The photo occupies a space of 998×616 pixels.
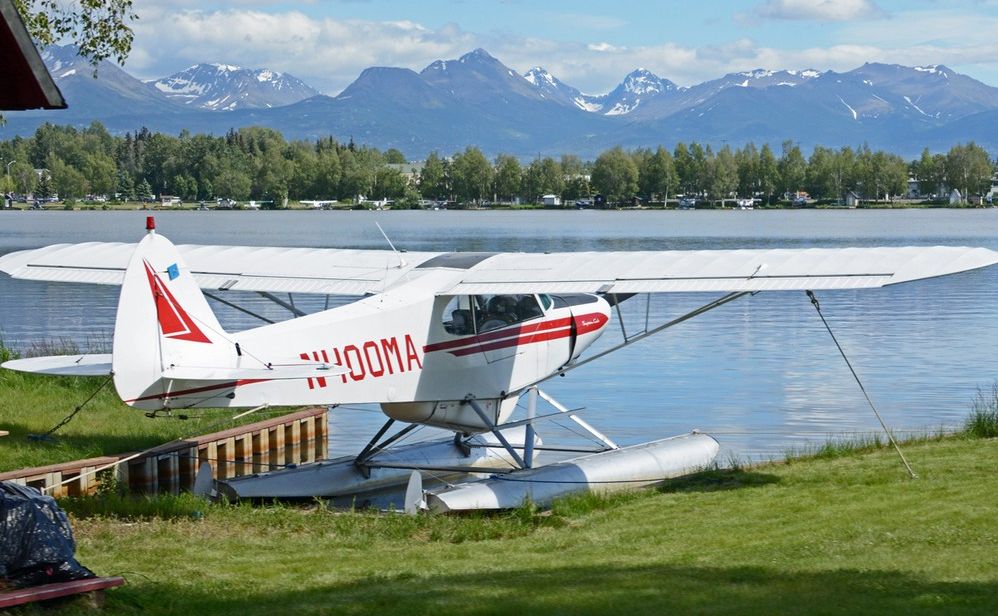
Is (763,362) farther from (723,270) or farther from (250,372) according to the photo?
(250,372)

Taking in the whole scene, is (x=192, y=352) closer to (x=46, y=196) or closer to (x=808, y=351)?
(x=808, y=351)

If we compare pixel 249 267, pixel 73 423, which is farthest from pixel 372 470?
pixel 73 423

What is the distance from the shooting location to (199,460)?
1207 centimetres

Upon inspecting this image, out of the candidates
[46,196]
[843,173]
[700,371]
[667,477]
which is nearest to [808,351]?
[700,371]

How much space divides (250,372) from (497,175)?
518 ft

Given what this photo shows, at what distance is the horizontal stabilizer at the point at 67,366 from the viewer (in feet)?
32.2

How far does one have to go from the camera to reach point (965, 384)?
20.4 m

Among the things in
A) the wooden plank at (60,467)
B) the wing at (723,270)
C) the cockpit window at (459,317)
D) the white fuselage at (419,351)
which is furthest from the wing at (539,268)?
the wooden plank at (60,467)

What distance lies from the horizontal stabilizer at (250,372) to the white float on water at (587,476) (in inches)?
63.1

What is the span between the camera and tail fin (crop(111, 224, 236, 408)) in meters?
9.03

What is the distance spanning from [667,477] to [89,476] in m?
5.15

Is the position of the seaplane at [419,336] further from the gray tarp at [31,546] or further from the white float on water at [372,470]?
the gray tarp at [31,546]

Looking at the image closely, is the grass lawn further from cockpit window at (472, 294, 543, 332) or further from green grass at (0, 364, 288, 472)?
cockpit window at (472, 294, 543, 332)

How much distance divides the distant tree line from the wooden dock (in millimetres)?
146845
